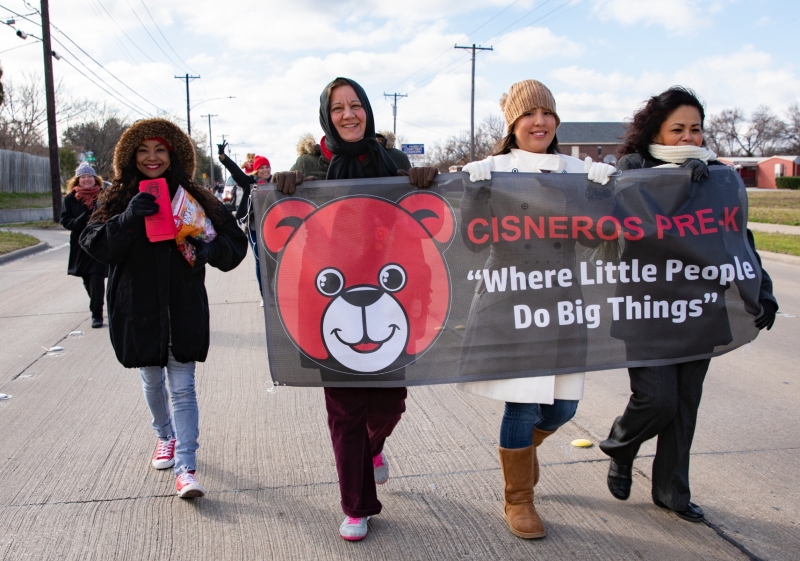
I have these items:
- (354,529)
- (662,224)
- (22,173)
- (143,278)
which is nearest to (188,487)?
(354,529)

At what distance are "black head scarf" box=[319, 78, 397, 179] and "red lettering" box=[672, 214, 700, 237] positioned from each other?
1309 mm

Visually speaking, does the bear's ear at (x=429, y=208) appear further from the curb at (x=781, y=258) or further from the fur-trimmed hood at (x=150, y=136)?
the curb at (x=781, y=258)

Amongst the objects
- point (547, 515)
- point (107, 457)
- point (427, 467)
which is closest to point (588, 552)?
point (547, 515)

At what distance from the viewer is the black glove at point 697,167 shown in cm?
339

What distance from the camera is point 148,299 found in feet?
12.2

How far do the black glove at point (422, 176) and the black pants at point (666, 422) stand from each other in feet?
4.06

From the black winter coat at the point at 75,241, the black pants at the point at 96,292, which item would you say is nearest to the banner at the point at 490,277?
the black winter coat at the point at 75,241

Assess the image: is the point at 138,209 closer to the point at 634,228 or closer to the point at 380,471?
the point at 380,471

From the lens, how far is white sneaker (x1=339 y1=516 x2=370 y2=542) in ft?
10.4

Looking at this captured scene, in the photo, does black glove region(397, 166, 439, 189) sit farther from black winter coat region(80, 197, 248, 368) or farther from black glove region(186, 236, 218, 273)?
black winter coat region(80, 197, 248, 368)

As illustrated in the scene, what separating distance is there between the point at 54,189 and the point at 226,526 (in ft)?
82.4

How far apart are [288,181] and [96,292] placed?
5.84 metres

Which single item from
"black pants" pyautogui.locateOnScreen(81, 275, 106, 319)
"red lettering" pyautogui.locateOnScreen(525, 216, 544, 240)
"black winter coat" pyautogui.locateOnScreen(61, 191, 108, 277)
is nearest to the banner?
"red lettering" pyautogui.locateOnScreen(525, 216, 544, 240)

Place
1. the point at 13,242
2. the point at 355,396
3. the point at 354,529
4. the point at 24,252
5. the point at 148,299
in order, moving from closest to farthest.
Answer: the point at 354,529 < the point at 355,396 < the point at 148,299 < the point at 24,252 < the point at 13,242
